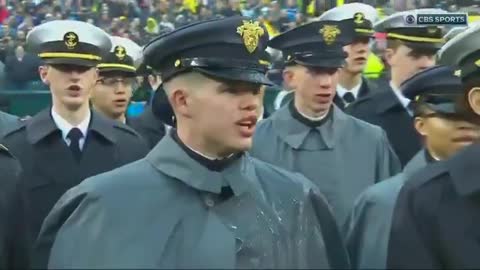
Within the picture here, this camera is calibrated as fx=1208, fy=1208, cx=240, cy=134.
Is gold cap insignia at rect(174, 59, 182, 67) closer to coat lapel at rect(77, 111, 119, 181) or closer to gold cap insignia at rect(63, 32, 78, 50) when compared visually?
coat lapel at rect(77, 111, 119, 181)

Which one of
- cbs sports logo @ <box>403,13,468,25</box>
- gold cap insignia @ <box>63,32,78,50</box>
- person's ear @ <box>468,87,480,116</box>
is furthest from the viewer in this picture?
cbs sports logo @ <box>403,13,468,25</box>

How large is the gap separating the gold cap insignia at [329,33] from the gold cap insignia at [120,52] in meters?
1.86

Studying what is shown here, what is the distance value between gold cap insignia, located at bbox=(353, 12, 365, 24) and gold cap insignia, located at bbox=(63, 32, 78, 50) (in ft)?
7.91

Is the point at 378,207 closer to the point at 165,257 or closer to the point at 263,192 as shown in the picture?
the point at 263,192

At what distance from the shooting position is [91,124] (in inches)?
265

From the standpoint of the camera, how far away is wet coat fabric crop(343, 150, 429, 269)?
4.73 m

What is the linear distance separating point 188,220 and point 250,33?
24.7 inches

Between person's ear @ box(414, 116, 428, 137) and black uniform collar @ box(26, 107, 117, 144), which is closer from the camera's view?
person's ear @ box(414, 116, 428, 137)

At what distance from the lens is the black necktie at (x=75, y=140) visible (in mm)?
6664

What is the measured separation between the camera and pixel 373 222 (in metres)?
4.99

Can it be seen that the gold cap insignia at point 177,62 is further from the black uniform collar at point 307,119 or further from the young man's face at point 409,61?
the young man's face at point 409,61

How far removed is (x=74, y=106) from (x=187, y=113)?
10.6 ft

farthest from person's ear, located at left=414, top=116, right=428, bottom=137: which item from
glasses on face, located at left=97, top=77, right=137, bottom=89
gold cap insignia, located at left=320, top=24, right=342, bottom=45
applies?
Answer: glasses on face, located at left=97, top=77, right=137, bottom=89

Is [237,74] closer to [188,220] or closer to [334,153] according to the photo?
[188,220]
